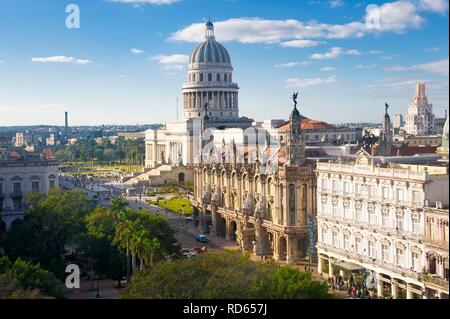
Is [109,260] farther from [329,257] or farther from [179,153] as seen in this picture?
[179,153]

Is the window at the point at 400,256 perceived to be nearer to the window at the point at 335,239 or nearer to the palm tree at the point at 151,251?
the window at the point at 335,239

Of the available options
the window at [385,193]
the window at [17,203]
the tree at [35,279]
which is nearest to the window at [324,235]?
the window at [385,193]

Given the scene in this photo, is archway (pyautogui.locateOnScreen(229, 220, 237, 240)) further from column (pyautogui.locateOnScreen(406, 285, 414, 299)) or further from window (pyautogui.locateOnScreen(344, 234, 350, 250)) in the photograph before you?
column (pyautogui.locateOnScreen(406, 285, 414, 299))

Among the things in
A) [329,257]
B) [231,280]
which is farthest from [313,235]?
[231,280]

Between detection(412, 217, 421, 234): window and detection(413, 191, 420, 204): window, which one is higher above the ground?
detection(413, 191, 420, 204): window

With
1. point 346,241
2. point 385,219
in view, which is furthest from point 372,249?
point 346,241

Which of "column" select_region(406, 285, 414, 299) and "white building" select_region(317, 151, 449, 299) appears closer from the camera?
"white building" select_region(317, 151, 449, 299)

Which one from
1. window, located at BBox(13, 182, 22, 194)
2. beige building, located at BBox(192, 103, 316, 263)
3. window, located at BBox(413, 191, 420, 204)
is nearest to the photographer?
window, located at BBox(413, 191, 420, 204)

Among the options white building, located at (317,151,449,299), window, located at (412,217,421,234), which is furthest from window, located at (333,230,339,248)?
window, located at (412,217,421,234)
